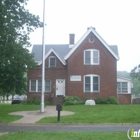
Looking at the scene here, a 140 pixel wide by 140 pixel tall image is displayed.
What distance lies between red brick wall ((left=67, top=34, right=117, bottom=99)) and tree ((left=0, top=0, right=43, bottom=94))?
6086 mm

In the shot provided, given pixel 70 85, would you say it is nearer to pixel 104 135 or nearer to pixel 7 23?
pixel 7 23

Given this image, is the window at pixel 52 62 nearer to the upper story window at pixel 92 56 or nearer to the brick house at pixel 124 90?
the upper story window at pixel 92 56

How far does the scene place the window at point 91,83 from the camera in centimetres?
2992

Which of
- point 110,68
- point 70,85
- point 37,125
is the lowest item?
point 37,125

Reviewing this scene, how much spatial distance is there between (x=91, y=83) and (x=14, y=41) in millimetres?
11665

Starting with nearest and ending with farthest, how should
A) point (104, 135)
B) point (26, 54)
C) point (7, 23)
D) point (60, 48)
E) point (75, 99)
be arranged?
point (104, 135) < point (7, 23) < point (26, 54) < point (75, 99) < point (60, 48)

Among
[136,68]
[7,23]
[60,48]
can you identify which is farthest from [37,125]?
[136,68]

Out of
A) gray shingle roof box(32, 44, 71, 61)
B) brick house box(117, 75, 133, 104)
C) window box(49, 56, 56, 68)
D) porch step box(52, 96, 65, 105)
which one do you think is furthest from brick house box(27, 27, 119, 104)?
gray shingle roof box(32, 44, 71, 61)

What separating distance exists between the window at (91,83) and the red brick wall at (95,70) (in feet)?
1.25

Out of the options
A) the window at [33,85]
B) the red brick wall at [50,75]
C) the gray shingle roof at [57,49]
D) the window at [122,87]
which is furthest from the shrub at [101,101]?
the gray shingle roof at [57,49]

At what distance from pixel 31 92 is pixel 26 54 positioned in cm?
876

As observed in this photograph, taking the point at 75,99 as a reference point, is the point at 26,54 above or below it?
above

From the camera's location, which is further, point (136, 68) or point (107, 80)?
point (136, 68)

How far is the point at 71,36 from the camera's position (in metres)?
36.1
